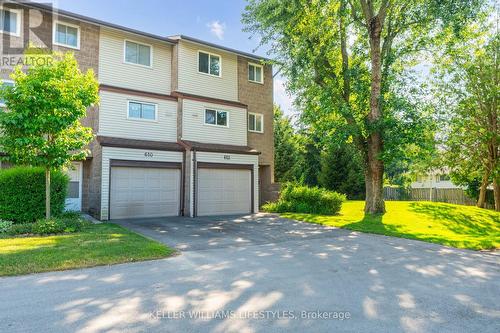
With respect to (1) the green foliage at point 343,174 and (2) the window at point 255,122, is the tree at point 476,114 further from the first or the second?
(2) the window at point 255,122

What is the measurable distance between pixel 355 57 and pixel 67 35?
1443cm

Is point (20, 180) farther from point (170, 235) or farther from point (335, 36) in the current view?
point (335, 36)

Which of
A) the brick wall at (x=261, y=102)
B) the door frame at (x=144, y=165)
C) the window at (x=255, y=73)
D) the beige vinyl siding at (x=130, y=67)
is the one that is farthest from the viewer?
the window at (x=255, y=73)

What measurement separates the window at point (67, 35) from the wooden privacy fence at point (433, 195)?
26523 millimetres

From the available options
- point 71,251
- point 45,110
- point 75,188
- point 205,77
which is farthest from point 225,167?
point 71,251

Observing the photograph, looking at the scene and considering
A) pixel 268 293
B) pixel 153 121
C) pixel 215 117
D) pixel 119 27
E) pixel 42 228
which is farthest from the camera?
pixel 215 117

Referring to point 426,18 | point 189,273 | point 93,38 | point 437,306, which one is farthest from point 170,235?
point 426,18

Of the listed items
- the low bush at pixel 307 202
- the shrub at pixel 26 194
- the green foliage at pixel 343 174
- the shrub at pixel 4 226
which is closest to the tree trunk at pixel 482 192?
the green foliage at pixel 343 174

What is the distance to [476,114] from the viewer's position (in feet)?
69.6

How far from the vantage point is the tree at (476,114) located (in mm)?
20328

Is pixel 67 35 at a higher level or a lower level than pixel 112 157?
higher

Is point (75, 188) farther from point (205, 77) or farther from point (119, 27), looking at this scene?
point (205, 77)

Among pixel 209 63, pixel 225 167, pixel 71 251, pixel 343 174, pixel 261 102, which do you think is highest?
pixel 209 63

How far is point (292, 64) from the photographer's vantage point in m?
17.7
